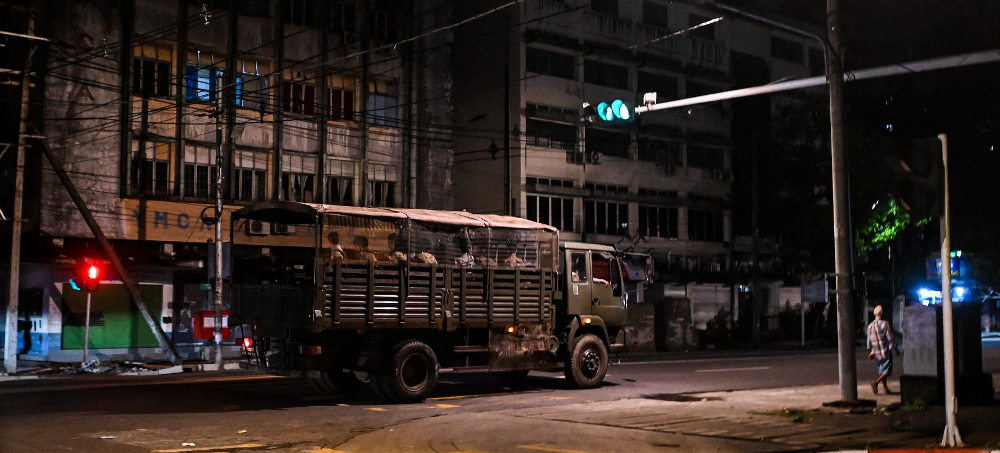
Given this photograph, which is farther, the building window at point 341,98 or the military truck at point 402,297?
the building window at point 341,98

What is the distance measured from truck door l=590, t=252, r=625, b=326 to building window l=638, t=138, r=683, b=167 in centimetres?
2624

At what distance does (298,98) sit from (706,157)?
71.3 feet

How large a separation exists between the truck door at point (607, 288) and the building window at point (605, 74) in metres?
23.9

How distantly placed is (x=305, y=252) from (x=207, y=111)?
1788cm

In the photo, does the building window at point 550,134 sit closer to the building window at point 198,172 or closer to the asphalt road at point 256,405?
the building window at point 198,172

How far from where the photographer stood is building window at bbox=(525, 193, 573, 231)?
133ft

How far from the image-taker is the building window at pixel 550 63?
132 ft

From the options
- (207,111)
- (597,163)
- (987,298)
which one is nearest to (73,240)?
(207,111)

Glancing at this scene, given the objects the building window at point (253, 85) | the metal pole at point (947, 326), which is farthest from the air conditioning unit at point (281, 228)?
the building window at point (253, 85)

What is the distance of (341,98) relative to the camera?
119 ft

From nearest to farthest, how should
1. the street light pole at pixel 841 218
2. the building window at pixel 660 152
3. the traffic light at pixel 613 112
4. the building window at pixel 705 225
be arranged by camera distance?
the street light pole at pixel 841 218, the traffic light at pixel 613 112, the building window at pixel 660 152, the building window at pixel 705 225

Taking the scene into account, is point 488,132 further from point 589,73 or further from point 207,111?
point 207,111

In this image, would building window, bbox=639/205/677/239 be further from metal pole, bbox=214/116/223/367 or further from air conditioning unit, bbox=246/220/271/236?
air conditioning unit, bbox=246/220/271/236

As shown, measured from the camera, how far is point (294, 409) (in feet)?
49.2
